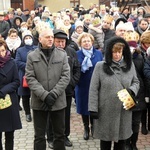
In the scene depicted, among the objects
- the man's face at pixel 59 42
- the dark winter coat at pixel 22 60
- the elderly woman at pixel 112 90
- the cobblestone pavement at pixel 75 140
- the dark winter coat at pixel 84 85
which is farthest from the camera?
the dark winter coat at pixel 22 60

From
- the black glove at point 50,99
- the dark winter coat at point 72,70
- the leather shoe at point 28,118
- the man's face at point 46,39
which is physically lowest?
the leather shoe at point 28,118

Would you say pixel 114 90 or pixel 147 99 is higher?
pixel 114 90

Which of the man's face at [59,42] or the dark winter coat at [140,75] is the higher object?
the man's face at [59,42]

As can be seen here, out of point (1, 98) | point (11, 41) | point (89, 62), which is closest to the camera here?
point (1, 98)

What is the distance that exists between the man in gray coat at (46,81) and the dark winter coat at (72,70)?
61 centimetres

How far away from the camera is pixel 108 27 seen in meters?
7.65

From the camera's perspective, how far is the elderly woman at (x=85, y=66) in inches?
208

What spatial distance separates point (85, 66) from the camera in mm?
5281

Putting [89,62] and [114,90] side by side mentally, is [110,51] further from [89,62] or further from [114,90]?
[89,62]

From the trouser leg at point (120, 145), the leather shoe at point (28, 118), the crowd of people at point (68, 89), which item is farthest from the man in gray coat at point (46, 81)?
the leather shoe at point (28, 118)

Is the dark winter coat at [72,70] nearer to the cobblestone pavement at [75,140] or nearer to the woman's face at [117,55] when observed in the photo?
the cobblestone pavement at [75,140]

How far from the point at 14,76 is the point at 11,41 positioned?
2918 mm

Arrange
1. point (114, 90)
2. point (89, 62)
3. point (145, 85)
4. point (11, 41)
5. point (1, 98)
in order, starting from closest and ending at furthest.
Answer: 1. point (114, 90)
2. point (1, 98)
3. point (145, 85)
4. point (89, 62)
5. point (11, 41)

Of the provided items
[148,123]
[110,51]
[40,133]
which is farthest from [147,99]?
[40,133]
